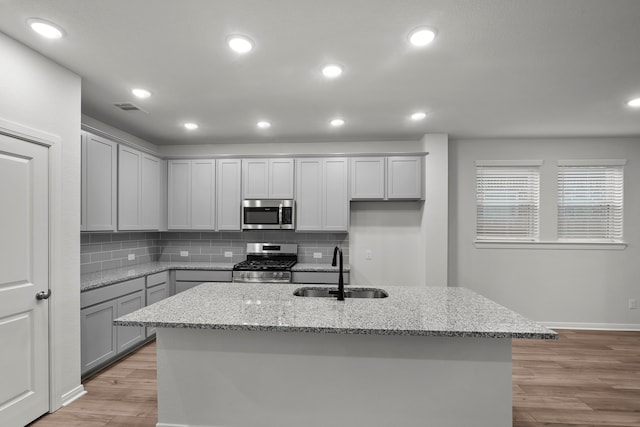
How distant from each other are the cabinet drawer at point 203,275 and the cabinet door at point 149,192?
74 cm

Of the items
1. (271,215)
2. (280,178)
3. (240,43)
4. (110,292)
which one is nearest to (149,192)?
(110,292)

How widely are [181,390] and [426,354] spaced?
1.55 meters

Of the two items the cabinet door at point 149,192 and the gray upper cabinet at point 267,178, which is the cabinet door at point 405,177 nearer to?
the gray upper cabinet at point 267,178

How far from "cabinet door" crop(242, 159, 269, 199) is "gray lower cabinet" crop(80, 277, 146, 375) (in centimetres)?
169

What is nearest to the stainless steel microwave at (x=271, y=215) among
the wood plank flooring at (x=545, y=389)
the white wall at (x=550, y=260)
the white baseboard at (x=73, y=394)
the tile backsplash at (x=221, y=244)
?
the tile backsplash at (x=221, y=244)

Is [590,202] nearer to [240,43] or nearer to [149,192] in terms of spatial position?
[240,43]

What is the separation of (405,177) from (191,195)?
2.95 m

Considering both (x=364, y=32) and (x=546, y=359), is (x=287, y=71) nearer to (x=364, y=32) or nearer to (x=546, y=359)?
(x=364, y=32)

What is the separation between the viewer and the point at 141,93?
3000 mm

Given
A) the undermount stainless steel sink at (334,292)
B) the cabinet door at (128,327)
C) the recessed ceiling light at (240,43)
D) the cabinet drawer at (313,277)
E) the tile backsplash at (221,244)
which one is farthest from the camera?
the tile backsplash at (221,244)

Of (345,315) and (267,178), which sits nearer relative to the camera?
(345,315)

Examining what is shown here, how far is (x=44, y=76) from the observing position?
7.85 feet

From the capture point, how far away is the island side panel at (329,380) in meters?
1.94

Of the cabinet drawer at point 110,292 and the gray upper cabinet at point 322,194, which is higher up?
the gray upper cabinet at point 322,194
